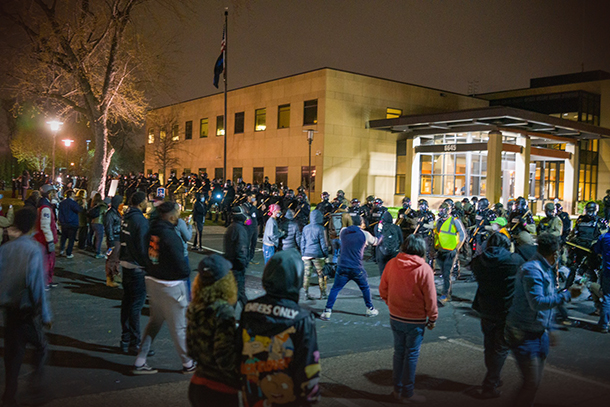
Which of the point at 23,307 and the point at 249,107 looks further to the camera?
the point at 249,107

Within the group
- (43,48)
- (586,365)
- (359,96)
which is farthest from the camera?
(359,96)

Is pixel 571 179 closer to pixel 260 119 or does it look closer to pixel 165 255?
pixel 260 119

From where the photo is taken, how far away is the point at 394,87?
3316 centimetres

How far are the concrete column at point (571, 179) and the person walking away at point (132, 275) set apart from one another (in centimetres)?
3528

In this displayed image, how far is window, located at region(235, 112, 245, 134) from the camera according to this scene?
3726 centimetres

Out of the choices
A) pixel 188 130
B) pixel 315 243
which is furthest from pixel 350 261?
pixel 188 130

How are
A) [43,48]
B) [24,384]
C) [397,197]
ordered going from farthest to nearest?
[397,197] → [43,48] → [24,384]

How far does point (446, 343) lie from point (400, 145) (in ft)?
90.7

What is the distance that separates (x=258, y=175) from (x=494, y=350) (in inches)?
1244

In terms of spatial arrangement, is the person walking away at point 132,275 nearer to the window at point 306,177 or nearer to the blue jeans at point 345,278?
the blue jeans at point 345,278

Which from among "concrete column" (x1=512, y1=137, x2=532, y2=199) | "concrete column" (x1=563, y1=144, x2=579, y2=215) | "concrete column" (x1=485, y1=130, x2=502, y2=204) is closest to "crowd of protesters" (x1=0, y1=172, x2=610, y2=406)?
"concrete column" (x1=485, y1=130, x2=502, y2=204)

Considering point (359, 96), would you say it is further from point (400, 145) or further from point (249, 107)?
point (249, 107)

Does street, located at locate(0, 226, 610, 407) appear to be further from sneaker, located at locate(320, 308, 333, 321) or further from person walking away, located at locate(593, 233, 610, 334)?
person walking away, located at locate(593, 233, 610, 334)

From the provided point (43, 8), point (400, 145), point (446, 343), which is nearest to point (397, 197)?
point (400, 145)
